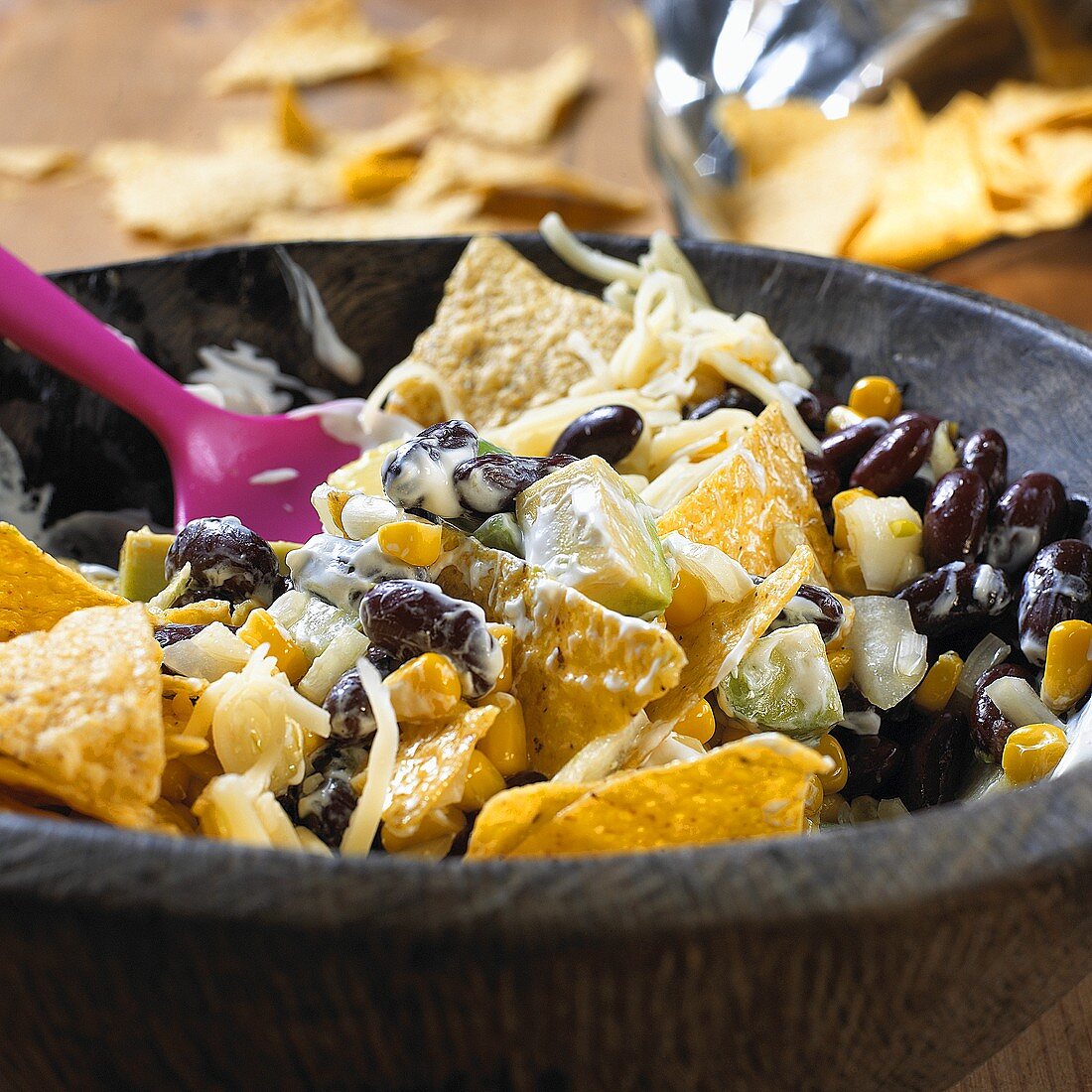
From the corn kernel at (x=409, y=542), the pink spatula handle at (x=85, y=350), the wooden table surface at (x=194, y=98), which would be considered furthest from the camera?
the wooden table surface at (x=194, y=98)

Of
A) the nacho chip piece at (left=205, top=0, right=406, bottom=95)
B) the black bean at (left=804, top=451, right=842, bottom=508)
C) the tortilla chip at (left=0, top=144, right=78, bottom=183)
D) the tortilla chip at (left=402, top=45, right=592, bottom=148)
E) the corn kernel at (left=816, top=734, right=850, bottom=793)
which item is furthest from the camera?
the nacho chip piece at (left=205, top=0, right=406, bottom=95)

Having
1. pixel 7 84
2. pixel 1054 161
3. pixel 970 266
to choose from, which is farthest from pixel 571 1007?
pixel 7 84

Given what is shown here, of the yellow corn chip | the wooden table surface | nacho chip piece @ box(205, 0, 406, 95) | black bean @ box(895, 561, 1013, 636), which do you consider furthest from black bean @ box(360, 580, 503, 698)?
nacho chip piece @ box(205, 0, 406, 95)

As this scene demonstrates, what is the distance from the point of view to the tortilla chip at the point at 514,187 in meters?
2.56

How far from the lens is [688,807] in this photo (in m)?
0.78

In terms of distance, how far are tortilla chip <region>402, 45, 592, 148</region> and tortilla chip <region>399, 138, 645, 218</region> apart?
0.22 metres

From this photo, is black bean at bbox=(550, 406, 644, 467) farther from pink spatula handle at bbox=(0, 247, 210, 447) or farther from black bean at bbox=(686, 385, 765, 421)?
pink spatula handle at bbox=(0, 247, 210, 447)

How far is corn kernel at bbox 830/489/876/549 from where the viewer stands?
4.09 feet

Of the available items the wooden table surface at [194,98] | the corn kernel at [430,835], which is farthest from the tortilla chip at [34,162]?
the corn kernel at [430,835]

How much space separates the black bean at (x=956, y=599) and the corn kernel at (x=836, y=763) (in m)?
0.17

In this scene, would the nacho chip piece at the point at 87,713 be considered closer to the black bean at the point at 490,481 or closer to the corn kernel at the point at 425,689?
the corn kernel at the point at 425,689

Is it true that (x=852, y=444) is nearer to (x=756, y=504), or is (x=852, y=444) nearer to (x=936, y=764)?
(x=756, y=504)

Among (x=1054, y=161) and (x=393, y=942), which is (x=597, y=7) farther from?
(x=393, y=942)

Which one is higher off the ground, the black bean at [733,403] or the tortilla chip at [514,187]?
the tortilla chip at [514,187]
